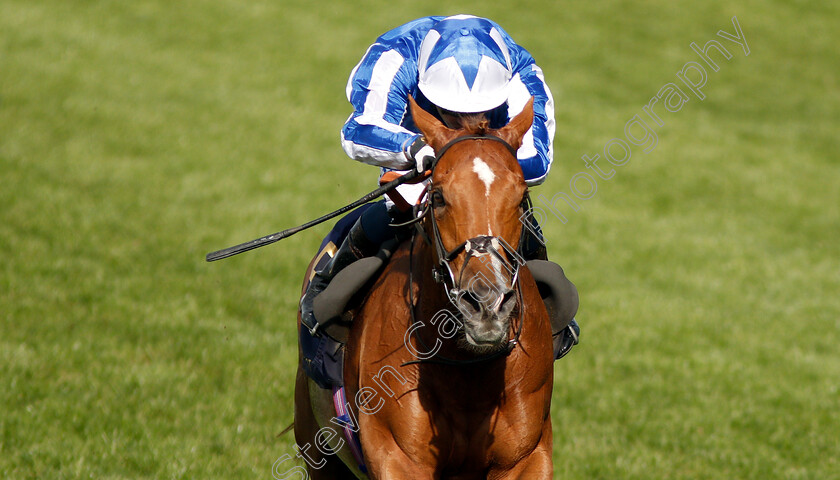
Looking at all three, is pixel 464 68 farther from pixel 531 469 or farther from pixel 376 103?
pixel 531 469

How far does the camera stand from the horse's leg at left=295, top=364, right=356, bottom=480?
17.7 ft

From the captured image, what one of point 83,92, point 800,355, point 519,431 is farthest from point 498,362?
point 83,92

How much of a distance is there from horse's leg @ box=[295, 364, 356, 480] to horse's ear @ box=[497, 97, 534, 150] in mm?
2526

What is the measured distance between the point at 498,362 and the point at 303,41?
1504cm

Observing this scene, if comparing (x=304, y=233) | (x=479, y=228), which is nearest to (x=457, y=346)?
(x=479, y=228)

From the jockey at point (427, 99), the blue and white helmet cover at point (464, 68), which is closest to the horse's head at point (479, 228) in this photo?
the jockey at point (427, 99)

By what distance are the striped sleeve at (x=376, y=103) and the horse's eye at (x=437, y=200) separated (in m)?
0.64

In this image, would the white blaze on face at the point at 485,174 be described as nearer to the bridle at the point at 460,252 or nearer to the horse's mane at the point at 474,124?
the bridle at the point at 460,252

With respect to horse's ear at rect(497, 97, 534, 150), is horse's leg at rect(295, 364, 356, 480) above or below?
below

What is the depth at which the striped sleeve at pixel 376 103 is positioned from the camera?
12.6ft

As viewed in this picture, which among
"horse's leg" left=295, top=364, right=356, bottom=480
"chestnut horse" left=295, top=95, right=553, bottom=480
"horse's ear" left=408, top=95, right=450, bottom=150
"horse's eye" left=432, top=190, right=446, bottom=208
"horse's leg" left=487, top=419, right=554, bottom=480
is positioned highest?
"horse's ear" left=408, top=95, right=450, bottom=150

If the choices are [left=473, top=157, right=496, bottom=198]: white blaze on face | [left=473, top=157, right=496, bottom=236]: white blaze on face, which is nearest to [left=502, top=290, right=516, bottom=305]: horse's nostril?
[left=473, top=157, right=496, bottom=236]: white blaze on face

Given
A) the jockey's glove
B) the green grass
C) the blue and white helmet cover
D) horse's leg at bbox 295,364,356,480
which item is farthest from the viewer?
the green grass

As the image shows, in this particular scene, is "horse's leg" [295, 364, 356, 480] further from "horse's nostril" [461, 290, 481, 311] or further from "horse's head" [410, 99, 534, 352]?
"horse's nostril" [461, 290, 481, 311]
